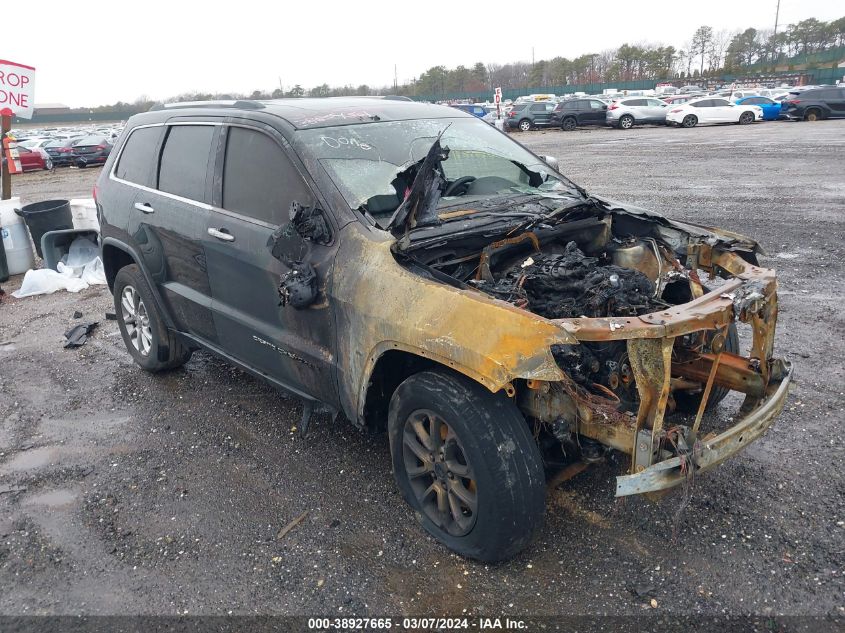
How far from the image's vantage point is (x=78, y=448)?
166 inches

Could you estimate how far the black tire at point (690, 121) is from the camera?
1072 inches

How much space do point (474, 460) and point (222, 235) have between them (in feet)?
6.65

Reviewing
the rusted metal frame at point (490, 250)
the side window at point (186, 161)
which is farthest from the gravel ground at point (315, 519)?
the side window at point (186, 161)

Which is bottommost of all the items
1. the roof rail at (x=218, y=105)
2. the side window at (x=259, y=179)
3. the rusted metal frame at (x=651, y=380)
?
the rusted metal frame at (x=651, y=380)

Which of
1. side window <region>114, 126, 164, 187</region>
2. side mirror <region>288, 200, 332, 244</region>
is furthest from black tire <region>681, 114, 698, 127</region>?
side mirror <region>288, 200, 332, 244</region>

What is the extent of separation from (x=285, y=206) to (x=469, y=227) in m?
0.99

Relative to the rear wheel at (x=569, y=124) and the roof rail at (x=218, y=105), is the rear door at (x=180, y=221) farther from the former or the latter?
the rear wheel at (x=569, y=124)

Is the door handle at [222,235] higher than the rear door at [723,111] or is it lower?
higher

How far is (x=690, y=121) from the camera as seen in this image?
89.5ft

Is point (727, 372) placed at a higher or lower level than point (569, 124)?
higher

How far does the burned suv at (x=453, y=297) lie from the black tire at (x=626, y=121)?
26407 millimetres

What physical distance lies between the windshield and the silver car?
26403 millimetres

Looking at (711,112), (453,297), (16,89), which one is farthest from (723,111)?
(453,297)

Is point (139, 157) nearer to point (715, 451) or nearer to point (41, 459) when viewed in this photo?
point (41, 459)
